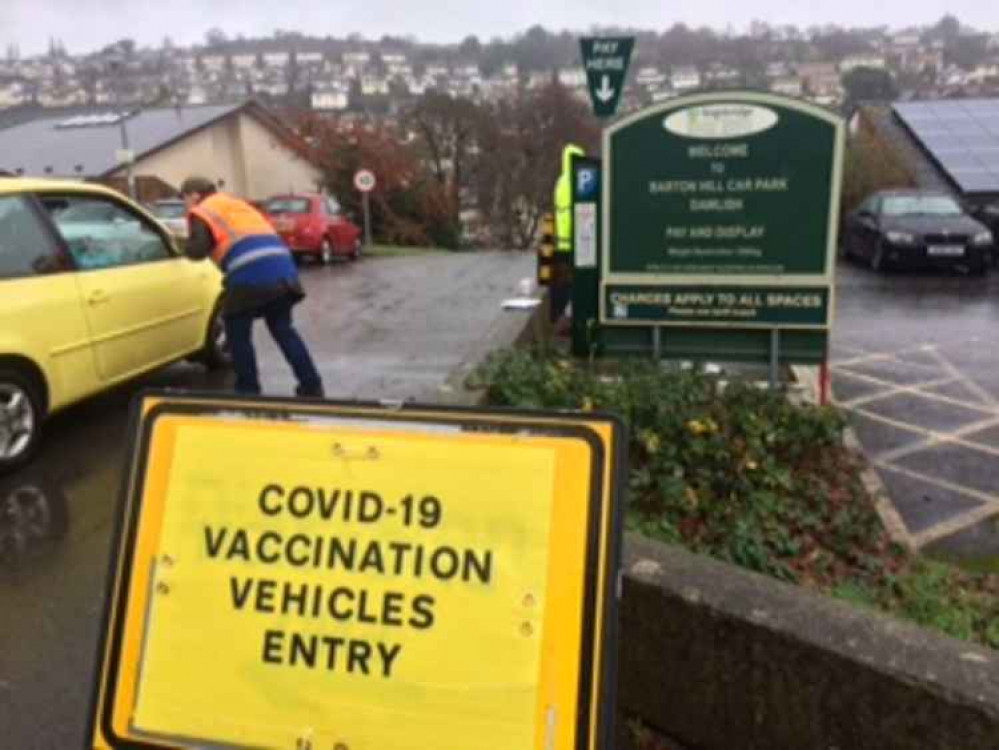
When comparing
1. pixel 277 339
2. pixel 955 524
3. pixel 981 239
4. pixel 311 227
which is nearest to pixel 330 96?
pixel 311 227

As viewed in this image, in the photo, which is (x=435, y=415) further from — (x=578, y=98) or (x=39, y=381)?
(x=578, y=98)

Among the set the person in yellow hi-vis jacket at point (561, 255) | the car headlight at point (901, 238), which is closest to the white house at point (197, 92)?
the car headlight at point (901, 238)

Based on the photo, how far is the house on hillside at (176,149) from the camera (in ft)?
117

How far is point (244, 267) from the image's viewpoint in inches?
227

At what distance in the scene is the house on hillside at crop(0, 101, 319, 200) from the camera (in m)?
35.7

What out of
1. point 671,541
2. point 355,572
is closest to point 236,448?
point 355,572

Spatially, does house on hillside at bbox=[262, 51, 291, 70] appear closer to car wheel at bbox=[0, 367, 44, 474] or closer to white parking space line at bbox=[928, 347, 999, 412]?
white parking space line at bbox=[928, 347, 999, 412]

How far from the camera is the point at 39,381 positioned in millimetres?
5242

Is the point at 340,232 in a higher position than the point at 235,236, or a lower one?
lower

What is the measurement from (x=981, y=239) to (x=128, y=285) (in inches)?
514

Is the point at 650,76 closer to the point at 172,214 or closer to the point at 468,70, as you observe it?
the point at 172,214

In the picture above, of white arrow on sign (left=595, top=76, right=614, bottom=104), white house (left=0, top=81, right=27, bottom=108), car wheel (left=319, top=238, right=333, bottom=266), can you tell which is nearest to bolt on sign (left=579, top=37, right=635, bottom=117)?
white arrow on sign (left=595, top=76, right=614, bottom=104)

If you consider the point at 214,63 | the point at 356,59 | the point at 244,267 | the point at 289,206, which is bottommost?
the point at 289,206

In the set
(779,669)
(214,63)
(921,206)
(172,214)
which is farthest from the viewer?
(214,63)
